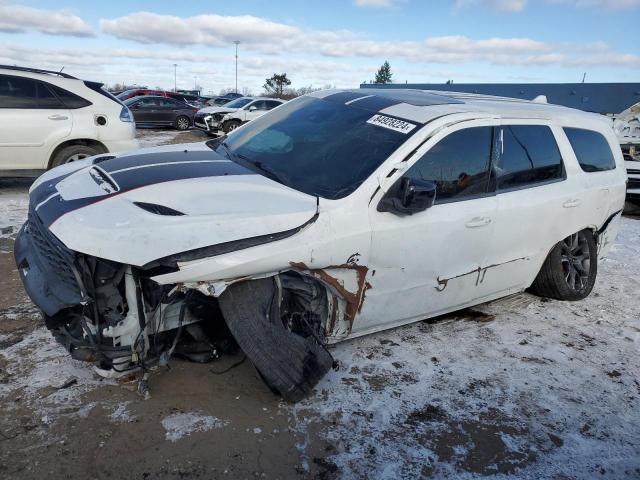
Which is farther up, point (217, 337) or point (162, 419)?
point (217, 337)

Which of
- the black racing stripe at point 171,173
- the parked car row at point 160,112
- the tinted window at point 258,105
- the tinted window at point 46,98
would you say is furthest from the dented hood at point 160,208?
the parked car row at point 160,112

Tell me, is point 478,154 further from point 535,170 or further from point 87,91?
point 87,91

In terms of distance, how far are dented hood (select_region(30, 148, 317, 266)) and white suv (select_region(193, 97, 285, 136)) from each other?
14125mm

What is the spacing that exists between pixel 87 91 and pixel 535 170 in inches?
248

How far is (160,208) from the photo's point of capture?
256cm

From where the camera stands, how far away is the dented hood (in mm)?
2381

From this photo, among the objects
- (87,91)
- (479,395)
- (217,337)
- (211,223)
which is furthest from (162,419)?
(87,91)

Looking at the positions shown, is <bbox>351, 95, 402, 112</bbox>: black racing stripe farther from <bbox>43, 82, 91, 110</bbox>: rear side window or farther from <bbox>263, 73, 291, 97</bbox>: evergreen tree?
<bbox>263, 73, 291, 97</bbox>: evergreen tree

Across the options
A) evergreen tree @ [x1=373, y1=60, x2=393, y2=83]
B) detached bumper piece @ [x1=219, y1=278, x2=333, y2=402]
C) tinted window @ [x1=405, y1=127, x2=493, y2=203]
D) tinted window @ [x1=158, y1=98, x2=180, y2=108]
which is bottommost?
detached bumper piece @ [x1=219, y1=278, x2=333, y2=402]

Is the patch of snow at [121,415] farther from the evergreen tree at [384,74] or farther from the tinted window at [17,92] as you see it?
the evergreen tree at [384,74]

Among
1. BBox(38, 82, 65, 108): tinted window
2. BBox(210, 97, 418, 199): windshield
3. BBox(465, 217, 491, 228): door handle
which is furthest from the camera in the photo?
BBox(38, 82, 65, 108): tinted window

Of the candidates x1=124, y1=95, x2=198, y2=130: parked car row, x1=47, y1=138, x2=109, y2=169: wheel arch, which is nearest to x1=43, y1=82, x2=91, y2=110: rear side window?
x1=47, y1=138, x2=109, y2=169: wheel arch

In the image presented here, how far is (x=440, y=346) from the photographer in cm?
358

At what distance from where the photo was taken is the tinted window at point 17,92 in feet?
22.3
